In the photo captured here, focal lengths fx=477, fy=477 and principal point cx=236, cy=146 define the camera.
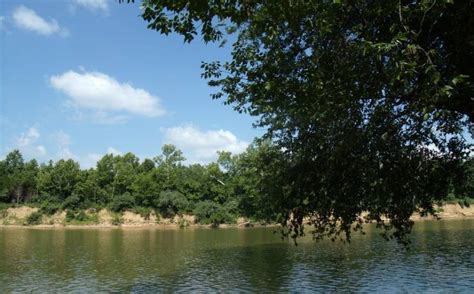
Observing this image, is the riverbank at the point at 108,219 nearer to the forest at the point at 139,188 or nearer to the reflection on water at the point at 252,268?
the forest at the point at 139,188

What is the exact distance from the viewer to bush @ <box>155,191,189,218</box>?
9764 centimetres

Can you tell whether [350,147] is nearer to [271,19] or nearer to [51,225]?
[271,19]

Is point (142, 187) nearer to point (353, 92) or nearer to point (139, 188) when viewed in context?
point (139, 188)

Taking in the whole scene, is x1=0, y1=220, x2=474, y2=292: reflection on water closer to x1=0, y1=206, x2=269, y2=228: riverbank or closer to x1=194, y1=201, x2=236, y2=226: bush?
x1=194, y1=201, x2=236, y2=226: bush

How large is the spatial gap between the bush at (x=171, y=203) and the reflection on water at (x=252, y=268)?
49.4 metres

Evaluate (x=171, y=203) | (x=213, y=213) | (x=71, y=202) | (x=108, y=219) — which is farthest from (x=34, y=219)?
(x=213, y=213)

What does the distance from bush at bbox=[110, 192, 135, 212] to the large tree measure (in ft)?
293

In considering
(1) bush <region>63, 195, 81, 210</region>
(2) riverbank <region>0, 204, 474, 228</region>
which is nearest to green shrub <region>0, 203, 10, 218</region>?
(2) riverbank <region>0, 204, 474, 228</region>

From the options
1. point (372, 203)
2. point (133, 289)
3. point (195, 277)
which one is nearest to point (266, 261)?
point (195, 277)

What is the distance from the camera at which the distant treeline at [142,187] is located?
97312mm

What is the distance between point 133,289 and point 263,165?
46.2 feet

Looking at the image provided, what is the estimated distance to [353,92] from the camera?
9.51 metres

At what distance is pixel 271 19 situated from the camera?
27.4 ft

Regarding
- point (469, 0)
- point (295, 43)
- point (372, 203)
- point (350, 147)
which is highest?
point (295, 43)
